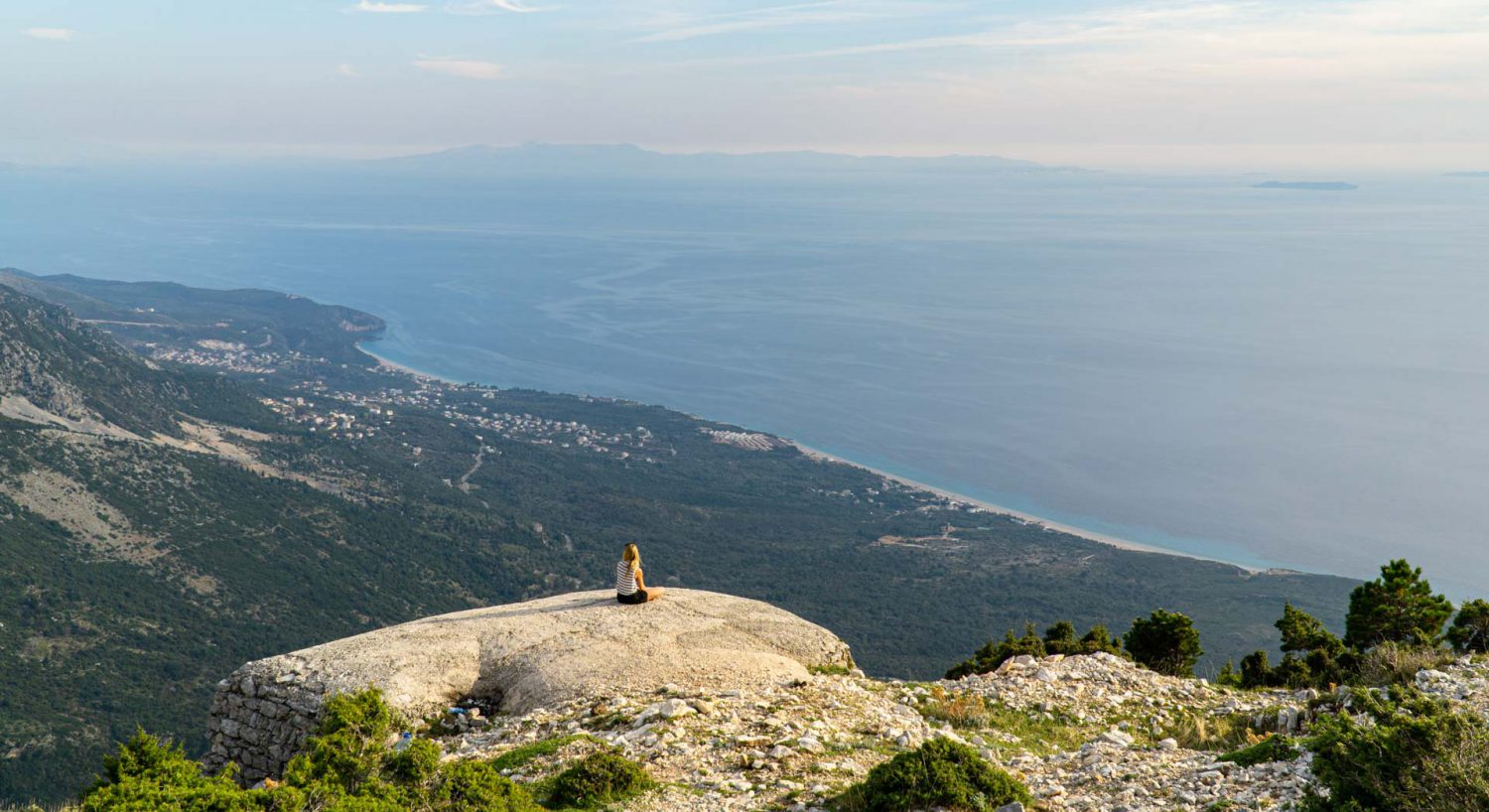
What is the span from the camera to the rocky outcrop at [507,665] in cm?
1511

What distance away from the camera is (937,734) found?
14.0 metres

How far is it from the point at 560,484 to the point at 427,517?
26.6 metres

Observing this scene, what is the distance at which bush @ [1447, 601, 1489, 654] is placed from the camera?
18.6 metres

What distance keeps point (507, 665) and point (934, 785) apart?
881 centimetres

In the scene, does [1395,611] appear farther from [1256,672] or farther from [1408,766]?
[1408,766]

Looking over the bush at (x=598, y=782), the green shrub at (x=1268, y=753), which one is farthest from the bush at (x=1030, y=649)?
the bush at (x=598, y=782)

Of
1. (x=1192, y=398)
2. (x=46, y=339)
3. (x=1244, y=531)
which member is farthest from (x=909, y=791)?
(x=1192, y=398)

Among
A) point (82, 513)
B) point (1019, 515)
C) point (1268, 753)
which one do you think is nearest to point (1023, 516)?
point (1019, 515)

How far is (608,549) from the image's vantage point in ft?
302

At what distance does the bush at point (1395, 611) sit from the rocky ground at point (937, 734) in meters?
5.51

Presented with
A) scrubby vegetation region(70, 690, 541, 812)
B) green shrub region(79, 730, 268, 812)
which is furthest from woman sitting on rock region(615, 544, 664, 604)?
green shrub region(79, 730, 268, 812)

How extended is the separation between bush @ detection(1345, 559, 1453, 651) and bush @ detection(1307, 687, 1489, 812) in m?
12.7

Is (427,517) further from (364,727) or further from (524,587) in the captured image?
(364,727)

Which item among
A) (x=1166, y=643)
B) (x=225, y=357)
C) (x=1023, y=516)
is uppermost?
(x=1166, y=643)
